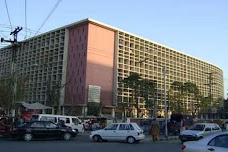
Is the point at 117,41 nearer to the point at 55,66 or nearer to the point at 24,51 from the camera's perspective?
the point at 55,66

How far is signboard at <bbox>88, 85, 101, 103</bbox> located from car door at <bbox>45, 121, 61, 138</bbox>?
171 ft

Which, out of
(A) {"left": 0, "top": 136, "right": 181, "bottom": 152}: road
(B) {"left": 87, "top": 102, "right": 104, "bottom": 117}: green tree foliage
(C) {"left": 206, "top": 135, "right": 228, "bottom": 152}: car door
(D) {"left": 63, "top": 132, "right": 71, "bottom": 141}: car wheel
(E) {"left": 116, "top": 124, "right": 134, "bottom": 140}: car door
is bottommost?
(A) {"left": 0, "top": 136, "right": 181, "bottom": 152}: road

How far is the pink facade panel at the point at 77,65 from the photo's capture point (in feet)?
261

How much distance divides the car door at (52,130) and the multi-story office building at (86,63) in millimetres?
47112

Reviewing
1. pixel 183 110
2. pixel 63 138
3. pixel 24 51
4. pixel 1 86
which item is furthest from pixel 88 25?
pixel 63 138

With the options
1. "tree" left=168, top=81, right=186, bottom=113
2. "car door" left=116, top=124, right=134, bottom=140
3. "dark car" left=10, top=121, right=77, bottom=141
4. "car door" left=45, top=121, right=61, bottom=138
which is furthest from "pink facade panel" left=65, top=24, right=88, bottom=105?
"car door" left=116, top=124, right=134, bottom=140

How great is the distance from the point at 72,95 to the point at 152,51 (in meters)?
29.2

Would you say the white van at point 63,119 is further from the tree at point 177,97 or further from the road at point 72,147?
the tree at point 177,97

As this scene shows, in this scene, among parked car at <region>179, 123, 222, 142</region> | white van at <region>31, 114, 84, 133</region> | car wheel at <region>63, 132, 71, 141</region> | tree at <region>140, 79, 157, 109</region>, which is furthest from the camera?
tree at <region>140, 79, 157, 109</region>

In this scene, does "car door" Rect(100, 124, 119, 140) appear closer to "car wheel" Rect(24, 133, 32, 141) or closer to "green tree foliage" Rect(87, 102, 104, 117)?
"car wheel" Rect(24, 133, 32, 141)

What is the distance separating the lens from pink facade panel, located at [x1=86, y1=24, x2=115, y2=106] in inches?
3147

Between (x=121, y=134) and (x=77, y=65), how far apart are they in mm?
57744

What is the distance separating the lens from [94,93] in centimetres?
7950

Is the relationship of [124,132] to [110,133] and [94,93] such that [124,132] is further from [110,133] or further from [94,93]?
[94,93]
